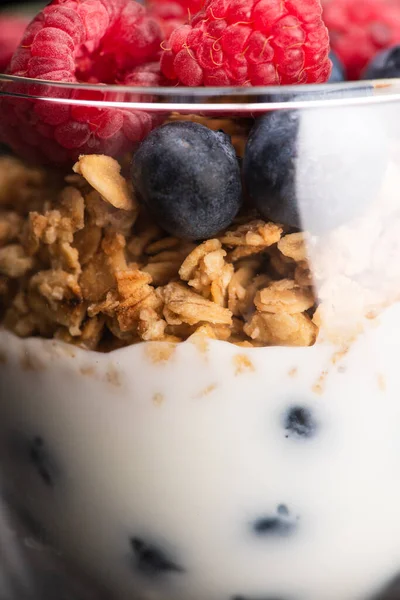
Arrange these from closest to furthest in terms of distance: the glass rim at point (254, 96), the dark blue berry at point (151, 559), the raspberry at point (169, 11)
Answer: the glass rim at point (254, 96)
the dark blue berry at point (151, 559)
the raspberry at point (169, 11)

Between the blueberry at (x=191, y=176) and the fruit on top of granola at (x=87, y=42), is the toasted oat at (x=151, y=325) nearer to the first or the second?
the blueberry at (x=191, y=176)

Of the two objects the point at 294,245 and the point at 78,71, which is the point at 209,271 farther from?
the point at 78,71

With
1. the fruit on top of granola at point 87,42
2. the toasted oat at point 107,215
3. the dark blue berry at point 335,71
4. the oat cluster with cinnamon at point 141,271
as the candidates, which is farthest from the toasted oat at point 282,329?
the dark blue berry at point 335,71

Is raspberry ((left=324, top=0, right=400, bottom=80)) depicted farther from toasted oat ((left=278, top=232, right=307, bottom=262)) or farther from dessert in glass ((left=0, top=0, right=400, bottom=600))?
toasted oat ((left=278, top=232, right=307, bottom=262))

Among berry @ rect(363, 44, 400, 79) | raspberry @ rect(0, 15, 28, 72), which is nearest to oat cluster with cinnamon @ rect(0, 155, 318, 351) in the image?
raspberry @ rect(0, 15, 28, 72)

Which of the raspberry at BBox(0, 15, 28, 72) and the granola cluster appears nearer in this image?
the granola cluster

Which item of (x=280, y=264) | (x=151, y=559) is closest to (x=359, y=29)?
(x=280, y=264)

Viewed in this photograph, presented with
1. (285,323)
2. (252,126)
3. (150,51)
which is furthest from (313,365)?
(150,51)
